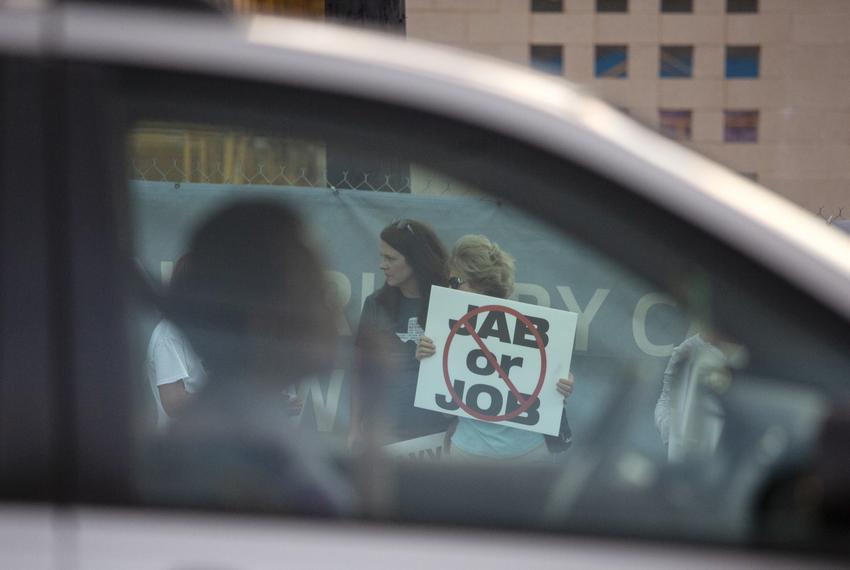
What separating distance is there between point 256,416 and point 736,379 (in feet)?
2.18

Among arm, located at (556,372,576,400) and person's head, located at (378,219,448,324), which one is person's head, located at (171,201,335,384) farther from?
person's head, located at (378,219,448,324)

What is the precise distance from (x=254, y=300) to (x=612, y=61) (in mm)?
28732

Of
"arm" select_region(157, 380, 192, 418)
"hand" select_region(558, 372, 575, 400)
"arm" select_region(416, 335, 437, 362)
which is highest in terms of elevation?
"arm" select_region(157, 380, 192, 418)

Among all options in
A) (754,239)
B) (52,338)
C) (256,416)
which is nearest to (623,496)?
(754,239)

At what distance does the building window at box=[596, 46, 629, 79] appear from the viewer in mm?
28953

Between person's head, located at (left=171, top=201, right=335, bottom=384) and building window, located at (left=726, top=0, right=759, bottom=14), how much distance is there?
1165 inches

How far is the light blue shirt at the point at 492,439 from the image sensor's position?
412 cm

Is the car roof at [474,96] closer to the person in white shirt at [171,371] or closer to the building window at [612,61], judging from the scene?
the person in white shirt at [171,371]

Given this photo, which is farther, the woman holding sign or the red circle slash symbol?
the red circle slash symbol

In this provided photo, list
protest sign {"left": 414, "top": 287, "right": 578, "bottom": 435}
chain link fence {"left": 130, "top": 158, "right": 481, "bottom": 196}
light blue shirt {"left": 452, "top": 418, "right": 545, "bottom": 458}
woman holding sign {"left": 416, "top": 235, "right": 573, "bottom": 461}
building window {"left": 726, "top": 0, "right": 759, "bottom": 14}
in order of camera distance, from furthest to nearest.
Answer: building window {"left": 726, "top": 0, "right": 759, "bottom": 14}
protest sign {"left": 414, "top": 287, "right": 578, "bottom": 435}
woman holding sign {"left": 416, "top": 235, "right": 573, "bottom": 461}
light blue shirt {"left": 452, "top": 418, "right": 545, "bottom": 458}
chain link fence {"left": 130, "top": 158, "right": 481, "bottom": 196}

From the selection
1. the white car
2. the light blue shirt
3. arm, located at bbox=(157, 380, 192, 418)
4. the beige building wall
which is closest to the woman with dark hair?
the light blue shirt

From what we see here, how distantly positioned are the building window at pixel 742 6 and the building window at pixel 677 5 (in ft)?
3.59

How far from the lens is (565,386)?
4.47m

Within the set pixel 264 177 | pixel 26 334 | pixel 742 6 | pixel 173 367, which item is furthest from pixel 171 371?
pixel 742 6
